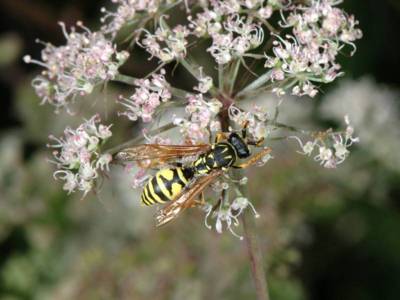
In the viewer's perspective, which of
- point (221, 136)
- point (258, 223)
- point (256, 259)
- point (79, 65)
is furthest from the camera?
point (258, 223)

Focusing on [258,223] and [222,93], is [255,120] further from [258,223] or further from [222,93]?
[258,223]

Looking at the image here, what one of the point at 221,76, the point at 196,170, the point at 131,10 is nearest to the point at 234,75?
the point at 221,76

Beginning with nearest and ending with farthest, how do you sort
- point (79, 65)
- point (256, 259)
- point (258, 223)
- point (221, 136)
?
point (256, 259), point (221, 136), point (79, 65), point (258, 223)

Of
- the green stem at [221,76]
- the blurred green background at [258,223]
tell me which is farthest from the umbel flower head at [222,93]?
the blurred green background at [258,223]

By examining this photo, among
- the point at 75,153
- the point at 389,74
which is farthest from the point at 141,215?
the point at 75,153

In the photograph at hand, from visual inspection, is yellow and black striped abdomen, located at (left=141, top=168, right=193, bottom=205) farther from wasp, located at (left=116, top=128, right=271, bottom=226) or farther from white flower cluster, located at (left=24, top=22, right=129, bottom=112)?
white flower cluster, located at (left=24, top=22, right=129, bottom=112)

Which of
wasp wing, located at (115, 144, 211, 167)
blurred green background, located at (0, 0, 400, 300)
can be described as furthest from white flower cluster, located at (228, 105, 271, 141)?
blurred green background, located at (0, 0, 400, 300)

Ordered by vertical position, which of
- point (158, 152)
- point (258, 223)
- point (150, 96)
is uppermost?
point (150, 96)

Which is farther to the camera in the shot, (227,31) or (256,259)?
(227,31)
